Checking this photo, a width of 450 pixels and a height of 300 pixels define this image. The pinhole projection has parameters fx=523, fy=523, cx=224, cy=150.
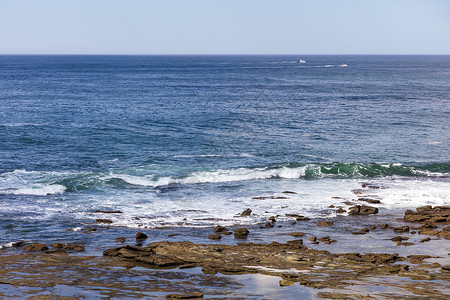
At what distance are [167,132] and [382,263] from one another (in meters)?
35.3

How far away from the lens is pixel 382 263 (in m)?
18.3

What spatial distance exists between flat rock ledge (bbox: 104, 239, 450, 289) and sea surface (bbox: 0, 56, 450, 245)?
15.8 ft

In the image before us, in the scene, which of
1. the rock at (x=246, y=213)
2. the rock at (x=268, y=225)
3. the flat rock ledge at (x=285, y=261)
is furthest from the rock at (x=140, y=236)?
the rock at (x=246, y=213)

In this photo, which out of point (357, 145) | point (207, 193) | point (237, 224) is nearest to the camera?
point (237, 224)

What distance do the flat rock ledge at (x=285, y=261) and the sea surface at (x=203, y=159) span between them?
482 centimetres

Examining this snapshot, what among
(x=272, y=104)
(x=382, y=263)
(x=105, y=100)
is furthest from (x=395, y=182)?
(x=105, y=100)

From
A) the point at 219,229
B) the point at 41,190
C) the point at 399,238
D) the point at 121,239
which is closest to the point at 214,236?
the point at 219,229

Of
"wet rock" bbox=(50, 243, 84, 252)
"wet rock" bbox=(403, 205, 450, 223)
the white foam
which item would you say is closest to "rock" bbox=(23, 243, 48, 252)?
"wet rock" bbox=(50, 243, 84, 252)

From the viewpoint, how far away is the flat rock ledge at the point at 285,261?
16.8 m

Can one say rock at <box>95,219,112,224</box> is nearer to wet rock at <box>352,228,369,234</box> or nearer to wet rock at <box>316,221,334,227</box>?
wet rock at <box>316,221,334,227</box>

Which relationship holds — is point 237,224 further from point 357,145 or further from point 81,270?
point 357,145

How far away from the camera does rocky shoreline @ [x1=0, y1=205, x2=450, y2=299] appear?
15258mm

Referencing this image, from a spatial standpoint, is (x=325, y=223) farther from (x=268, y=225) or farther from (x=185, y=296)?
(x=185, y=296)

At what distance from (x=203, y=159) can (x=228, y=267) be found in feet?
76.8
